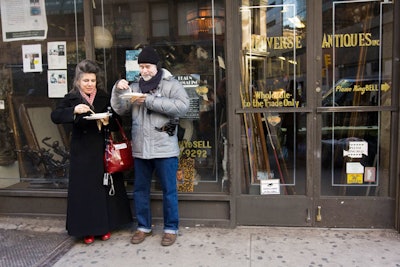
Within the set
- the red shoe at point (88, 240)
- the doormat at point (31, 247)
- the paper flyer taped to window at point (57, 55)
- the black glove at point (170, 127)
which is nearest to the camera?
the doormat at point (31, 247)

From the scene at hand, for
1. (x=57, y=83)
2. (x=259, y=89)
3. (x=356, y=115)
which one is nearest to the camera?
(x=356, y=115)

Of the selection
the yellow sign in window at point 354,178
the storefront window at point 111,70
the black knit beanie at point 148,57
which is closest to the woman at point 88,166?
the black knit beanie at point 148,57

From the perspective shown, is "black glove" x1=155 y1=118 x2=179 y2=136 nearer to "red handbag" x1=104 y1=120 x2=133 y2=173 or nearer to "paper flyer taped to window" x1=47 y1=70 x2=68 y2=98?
"red handbag" x1=104 y1=120 x2=133 y2=173

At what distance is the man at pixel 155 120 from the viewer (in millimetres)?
3463

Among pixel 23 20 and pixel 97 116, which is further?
pixel 23 20

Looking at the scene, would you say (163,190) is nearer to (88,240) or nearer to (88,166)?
(88,166)

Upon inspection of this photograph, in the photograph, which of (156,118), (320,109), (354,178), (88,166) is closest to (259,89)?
(320,109)

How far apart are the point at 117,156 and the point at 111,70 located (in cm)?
110

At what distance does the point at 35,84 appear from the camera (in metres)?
4.44

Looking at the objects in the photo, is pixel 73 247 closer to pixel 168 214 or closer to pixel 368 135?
pixel 168 214

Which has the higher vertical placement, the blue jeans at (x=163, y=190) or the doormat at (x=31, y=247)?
the blue jeans at (x=163, y=190)

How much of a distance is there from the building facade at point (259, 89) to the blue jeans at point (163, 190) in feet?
1.17

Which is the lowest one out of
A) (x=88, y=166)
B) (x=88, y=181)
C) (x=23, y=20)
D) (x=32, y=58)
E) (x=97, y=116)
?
(x=88, y=181)

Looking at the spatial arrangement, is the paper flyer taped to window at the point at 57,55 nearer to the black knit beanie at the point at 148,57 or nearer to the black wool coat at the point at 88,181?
the black wool coat at the point at 88,181
